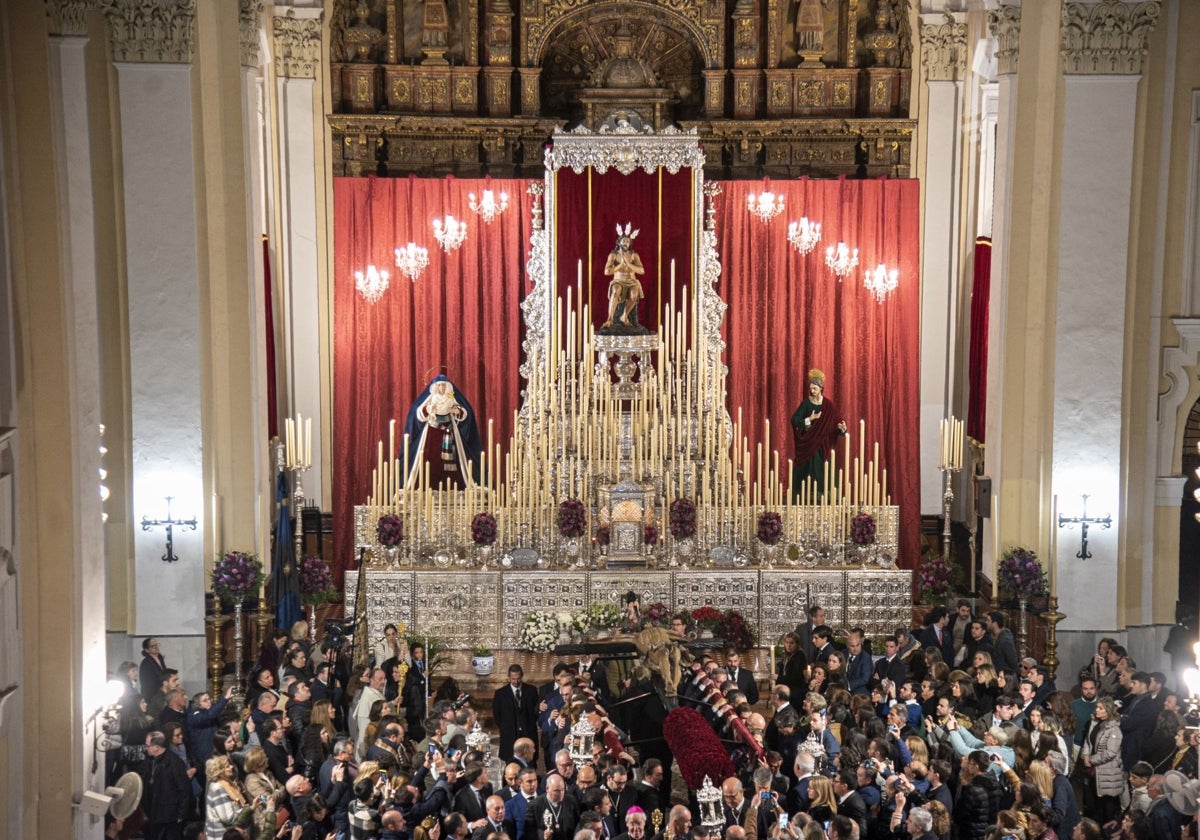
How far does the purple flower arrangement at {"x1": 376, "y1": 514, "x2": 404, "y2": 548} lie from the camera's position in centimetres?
2116

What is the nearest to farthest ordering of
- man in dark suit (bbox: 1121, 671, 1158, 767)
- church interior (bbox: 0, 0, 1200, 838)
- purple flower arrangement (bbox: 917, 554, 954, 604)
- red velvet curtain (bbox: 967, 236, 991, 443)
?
church interior (bbox: 0, 0, 1200, 838), man in dark suit (bbox: 1121, 671, 1158, 767), purple flower arrangement (bbox: 917, 554, 954, 604), red velvet curtain (bbox: 967, 236, 991, 443)

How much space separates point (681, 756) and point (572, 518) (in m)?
7.66

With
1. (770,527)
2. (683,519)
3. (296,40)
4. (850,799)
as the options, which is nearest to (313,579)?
(683,519)

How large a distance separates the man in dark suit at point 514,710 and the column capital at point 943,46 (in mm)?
13214

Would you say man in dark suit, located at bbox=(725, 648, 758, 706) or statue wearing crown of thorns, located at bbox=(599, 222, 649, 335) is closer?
man in dark suit, located at bbox=(725, 648, 758, 706)

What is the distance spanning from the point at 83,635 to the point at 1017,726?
7.91 m

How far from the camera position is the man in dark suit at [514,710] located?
16.6m

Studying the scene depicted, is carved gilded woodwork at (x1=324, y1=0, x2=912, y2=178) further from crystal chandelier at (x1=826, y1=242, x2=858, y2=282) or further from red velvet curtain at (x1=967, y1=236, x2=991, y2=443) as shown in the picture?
red velvet curtain at (x1=967, y1=236, x2=991, y2=443)

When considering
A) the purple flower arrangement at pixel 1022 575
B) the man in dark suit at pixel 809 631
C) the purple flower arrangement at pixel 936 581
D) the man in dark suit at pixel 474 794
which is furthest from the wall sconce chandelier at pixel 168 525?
the purple flower arrangement at pixel 936 581

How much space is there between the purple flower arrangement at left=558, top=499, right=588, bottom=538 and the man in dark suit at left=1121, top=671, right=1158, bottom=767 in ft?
24.7

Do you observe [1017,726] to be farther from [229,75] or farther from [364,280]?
[364,280]

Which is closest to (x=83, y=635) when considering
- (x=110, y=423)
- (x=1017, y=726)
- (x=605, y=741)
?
(x=605, y=741)

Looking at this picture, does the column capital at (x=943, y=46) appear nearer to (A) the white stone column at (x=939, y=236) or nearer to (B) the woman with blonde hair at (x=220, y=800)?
(A) the white stone column at (x=939, y=236)

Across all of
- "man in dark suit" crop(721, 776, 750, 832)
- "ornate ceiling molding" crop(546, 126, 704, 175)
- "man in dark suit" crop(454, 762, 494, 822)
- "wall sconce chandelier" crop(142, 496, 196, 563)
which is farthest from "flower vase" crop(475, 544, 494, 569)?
"man in dark suit" crop(721, 776, 750, 832)
